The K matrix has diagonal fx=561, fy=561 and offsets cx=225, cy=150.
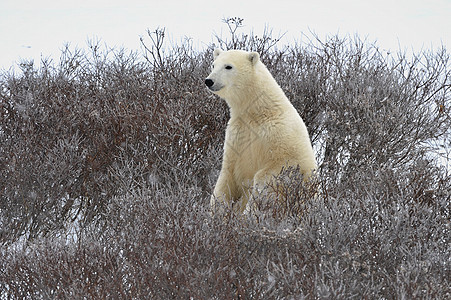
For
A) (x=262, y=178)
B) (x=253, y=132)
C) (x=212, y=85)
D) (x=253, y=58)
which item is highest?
(x=253, y=58)

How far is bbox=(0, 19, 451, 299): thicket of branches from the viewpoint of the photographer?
2.77 m

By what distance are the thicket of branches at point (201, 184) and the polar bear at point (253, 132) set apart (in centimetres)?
23

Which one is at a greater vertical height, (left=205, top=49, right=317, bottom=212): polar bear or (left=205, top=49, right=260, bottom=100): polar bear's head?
(left=205, top=49, right=260, bottom=100): polar bear's head

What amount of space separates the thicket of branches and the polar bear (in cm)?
23

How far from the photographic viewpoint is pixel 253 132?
3.69 meters

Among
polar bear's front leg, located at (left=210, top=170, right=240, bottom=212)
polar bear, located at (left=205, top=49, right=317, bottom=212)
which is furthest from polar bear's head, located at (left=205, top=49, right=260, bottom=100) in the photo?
polar bear's front leg, located at (left=210, top=170, right=240, bottom=212)

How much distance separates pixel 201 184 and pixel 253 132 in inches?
84.2

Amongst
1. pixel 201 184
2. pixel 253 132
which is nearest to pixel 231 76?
pixel 253 132

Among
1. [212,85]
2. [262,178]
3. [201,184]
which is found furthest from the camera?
[201,184]

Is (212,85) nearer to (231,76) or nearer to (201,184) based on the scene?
(231,76)

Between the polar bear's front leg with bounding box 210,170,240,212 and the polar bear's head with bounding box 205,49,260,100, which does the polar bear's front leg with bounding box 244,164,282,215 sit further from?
the polar bear's head with bounding box 205,49,260,100

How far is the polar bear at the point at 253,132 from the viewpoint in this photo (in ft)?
11.9

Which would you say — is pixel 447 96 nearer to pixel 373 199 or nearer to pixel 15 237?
pixel 373 199

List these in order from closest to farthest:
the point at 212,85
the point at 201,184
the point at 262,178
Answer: the point at 262,178, the point at 212,85, the point at 201,184
